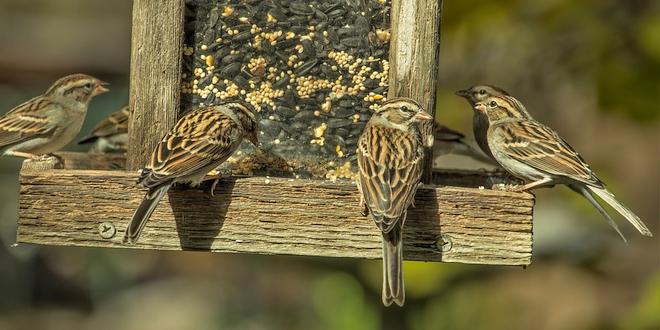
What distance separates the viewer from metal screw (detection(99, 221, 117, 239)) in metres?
A: 5.61

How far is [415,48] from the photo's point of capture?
611 cm

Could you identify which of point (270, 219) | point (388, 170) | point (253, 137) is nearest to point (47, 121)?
point (253, 137)

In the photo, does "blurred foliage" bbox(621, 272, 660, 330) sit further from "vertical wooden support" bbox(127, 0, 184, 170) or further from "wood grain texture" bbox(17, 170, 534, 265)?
"vertical wooden support" bbox(127, 0, 184, 170)

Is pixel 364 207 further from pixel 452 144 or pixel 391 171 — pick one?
pixel 452 144

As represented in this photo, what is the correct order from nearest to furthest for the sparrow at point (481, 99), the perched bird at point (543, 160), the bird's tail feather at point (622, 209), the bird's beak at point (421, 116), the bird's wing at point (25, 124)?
1. the bird's beak at point (421, 116)
2. the bird's tail feather at point (622, 209)
3. the perched bird at point (543, 160)
4. the bird's wing at point (25, 124)
5. the sparrow at point (481, 99)

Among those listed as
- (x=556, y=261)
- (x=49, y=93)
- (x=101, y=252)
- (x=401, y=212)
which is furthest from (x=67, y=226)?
(x=101, y=252)

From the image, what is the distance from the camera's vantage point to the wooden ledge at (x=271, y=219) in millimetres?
5551

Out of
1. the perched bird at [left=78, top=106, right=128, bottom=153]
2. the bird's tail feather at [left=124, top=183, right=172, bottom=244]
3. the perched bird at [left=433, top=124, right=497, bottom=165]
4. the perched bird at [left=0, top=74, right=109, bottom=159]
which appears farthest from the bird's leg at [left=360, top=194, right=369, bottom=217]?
the perched bird at [left=78, top=106, right=128, bottom=153]

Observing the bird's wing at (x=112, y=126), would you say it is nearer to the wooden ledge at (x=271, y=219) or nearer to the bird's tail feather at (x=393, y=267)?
the wooden ledge at (x=271, y=219)

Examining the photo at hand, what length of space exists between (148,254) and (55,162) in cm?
911

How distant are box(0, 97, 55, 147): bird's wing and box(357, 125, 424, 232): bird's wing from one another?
8.54ft

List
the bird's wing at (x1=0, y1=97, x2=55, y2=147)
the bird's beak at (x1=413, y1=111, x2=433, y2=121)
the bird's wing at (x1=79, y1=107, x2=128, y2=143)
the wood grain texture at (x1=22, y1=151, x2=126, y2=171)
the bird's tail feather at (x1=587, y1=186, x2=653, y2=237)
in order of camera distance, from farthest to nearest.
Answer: the bird's wing at (x1=79, y1=107, x2=128, y2=143) → the bird's wing at (x1=0, y1=97, x2=55, y2=147) → the wood grain texture at (x1=22, y1=151, x2=126, y2=171) → the bird's tail feather at (x1=587, y1=186, x2=653, y2=237) → the bird's beak at (x1=413, y1=111, x2=433, y2=121)

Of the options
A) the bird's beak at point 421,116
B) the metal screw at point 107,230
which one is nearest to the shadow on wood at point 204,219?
the metal screw at point 107,230

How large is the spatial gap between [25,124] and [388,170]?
120 inches
